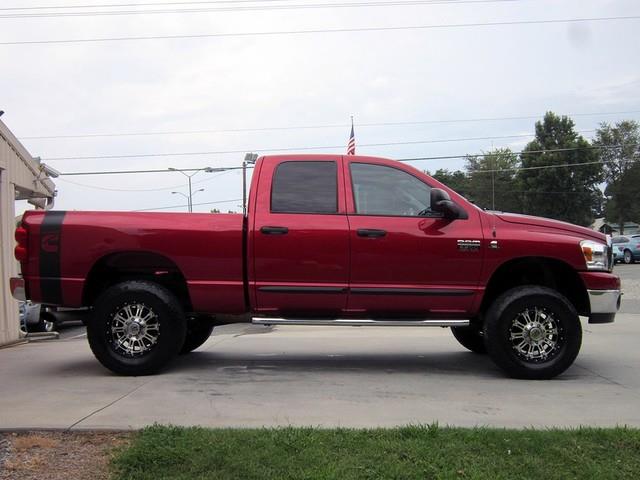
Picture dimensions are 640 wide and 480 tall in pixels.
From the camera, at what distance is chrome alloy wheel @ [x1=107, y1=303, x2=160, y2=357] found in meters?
5.77

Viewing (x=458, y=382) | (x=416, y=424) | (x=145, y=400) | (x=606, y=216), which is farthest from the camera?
(x=606, y=216)

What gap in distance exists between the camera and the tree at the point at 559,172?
46.8m

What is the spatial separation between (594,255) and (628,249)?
1147 inches

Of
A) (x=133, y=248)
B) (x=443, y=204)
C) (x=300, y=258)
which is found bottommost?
(x=300, y=258)

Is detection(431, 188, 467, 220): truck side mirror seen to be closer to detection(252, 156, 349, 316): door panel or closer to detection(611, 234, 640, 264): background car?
detection(252, 156, 349, 316): door panel

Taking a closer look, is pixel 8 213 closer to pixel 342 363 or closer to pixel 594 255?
pixel 342 363

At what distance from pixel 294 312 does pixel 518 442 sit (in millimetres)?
2653

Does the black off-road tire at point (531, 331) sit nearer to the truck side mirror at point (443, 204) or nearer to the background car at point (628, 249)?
the truck side mirror at point (443, 204)

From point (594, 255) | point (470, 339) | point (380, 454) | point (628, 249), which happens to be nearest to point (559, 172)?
point (628, 249)

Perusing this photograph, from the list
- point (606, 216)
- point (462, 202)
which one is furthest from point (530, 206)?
point (462, 202)

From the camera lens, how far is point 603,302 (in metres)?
5.73

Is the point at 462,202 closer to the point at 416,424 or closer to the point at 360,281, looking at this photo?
the point at 360,281

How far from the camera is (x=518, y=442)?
148 inches

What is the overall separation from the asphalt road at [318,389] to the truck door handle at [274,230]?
1.42m
